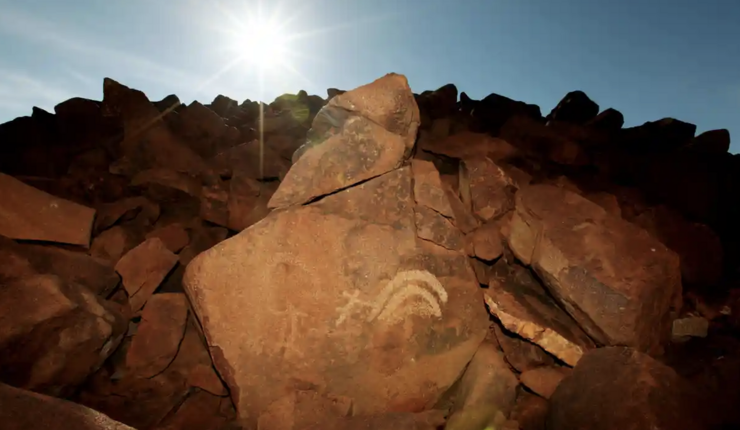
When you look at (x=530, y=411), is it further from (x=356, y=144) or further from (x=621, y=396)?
(x=356, y=144)

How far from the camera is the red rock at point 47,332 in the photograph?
5.98ft

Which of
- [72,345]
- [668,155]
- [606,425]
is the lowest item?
[606,425]

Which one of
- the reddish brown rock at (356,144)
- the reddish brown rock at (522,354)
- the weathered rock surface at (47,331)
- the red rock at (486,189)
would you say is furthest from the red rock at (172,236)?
the reddish brown rock at (522,354)

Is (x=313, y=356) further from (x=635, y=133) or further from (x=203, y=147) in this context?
(x=635, y=133)

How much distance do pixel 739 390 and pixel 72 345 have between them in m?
3.31

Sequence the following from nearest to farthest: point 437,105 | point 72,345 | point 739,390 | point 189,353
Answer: point 739,390 → point 72,345 → point 189,353 → point 437,105

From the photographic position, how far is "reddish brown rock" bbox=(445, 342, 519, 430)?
207 centimetres

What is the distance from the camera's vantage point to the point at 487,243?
2.44 metres

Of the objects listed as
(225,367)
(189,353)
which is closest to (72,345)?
(189,353)

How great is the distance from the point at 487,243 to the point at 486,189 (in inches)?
14.6

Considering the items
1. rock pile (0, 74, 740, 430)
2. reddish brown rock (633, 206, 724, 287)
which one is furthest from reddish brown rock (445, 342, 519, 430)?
reddish brown rock (633, 206, 724, 287)

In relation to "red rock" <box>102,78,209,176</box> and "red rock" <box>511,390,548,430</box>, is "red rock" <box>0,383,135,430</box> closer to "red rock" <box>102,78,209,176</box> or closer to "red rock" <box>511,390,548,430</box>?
"red rock" <box>102,78,209,176</box>

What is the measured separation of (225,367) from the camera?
202 cm

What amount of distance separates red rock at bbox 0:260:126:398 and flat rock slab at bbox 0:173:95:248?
23cm
